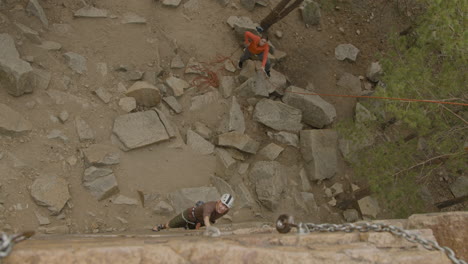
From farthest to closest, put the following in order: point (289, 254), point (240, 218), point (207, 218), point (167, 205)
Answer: point (240, 218) → point (167, 205) → point (207, 218) → point (289, 254)

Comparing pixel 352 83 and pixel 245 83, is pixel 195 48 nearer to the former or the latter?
pixel 245 83

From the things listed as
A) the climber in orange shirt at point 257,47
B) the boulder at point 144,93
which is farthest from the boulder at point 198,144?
the climber in orange shirt at point 257,47

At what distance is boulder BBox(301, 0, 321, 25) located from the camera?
1167cm

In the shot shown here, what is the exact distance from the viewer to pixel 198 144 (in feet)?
28.1

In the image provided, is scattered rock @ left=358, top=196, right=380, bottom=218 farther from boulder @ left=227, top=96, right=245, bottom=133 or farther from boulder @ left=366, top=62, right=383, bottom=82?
boulder @ left=366, top=62, right=383, bottom=82

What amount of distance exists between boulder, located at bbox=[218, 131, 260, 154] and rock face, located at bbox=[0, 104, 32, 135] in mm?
3954

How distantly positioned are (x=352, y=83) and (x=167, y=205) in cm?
691

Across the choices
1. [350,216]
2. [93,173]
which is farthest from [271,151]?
[93,173]

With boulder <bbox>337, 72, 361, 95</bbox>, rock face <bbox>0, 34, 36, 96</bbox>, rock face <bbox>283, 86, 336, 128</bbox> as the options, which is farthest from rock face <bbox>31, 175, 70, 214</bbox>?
boulder <bbox>337, 72, 361, 95</bbox>

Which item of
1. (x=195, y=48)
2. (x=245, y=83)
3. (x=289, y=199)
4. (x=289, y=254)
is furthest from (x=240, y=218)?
(x=289, y=254)

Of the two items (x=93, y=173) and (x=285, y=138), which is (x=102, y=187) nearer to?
(x=93, y=173)

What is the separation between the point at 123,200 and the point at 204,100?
3246mm

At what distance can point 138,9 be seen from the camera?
9.73m

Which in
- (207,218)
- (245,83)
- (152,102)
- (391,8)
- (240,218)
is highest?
(391,8)
